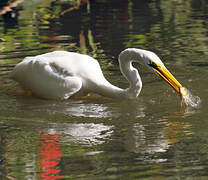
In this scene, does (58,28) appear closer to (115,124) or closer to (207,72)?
(207,72)

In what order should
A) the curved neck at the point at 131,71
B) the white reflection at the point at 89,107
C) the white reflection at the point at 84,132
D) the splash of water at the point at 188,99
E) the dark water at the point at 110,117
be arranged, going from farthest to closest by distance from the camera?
the curved neck at the point at 131,71 → the splash of water at the point at 188,99 → the white reflection at the point at 89,107 → the white reflection at the point at 84,132 → the dark water at the point at 110,117

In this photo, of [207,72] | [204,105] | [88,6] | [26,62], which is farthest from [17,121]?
[88,6]

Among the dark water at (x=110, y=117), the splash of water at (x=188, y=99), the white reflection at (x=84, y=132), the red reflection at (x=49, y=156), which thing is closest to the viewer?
the red reflection at (x=49, y=156)

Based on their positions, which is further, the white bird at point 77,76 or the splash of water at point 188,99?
the white bird at point 77,76

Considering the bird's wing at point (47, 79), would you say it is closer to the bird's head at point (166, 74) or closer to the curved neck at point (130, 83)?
the curved neck at point (130, 83)

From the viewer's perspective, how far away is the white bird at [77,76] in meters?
7.34

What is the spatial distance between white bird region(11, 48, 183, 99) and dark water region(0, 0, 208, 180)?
127 mm

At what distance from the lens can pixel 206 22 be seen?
41.2 ft

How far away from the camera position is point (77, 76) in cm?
742

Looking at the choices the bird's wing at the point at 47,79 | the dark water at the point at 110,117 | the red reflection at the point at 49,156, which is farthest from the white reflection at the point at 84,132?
the bird's wing at the point at 47,79

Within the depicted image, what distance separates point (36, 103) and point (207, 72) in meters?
2.41

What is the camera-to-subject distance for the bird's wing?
7.38 m

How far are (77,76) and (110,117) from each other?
0.98m

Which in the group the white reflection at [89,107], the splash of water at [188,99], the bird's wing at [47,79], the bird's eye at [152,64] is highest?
the bird's eye at [152,64]
